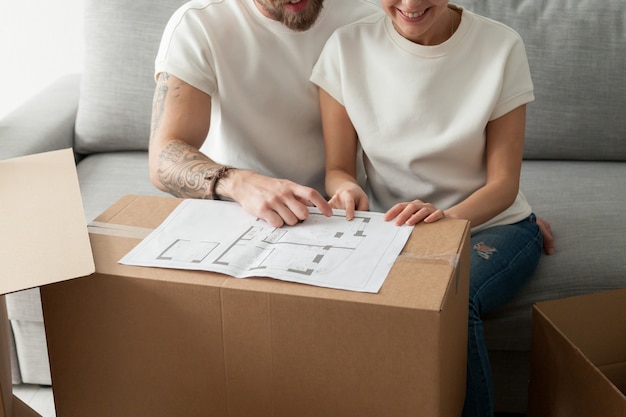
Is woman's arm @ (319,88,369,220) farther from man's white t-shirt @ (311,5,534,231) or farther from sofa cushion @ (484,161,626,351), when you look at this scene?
sofa cushion @ (484,161,626,351)

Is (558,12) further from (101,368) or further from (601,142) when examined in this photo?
(101,368)

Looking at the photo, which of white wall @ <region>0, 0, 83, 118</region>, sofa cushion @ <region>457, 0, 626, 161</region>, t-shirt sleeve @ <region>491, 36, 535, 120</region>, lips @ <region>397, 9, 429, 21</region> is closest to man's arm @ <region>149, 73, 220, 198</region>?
lips @ <region>397, 9, 429, 21</region>

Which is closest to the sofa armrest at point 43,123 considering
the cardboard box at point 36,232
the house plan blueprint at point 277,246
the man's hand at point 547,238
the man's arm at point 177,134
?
the man's arm at point 177,134

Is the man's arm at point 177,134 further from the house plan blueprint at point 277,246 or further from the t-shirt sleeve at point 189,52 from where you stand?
the house plan blueprint at point 277,246

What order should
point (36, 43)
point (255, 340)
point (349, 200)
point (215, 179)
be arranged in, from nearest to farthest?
point (255, 340), point (349, 200), point (215, 179), point (36, 43)

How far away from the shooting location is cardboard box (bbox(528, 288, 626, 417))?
1252 millimetres

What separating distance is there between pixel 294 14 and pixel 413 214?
0.57 metres

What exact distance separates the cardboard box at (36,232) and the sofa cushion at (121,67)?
72 centimetres

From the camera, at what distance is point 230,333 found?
97 centimetres

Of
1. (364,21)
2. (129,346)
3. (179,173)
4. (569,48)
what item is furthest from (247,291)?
(569,48)

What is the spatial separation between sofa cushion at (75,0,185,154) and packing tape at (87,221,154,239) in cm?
90

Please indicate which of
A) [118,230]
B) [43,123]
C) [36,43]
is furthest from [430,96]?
[36,43]

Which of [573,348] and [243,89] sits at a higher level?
[243,89]

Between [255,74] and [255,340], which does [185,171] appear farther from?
[255,340]
